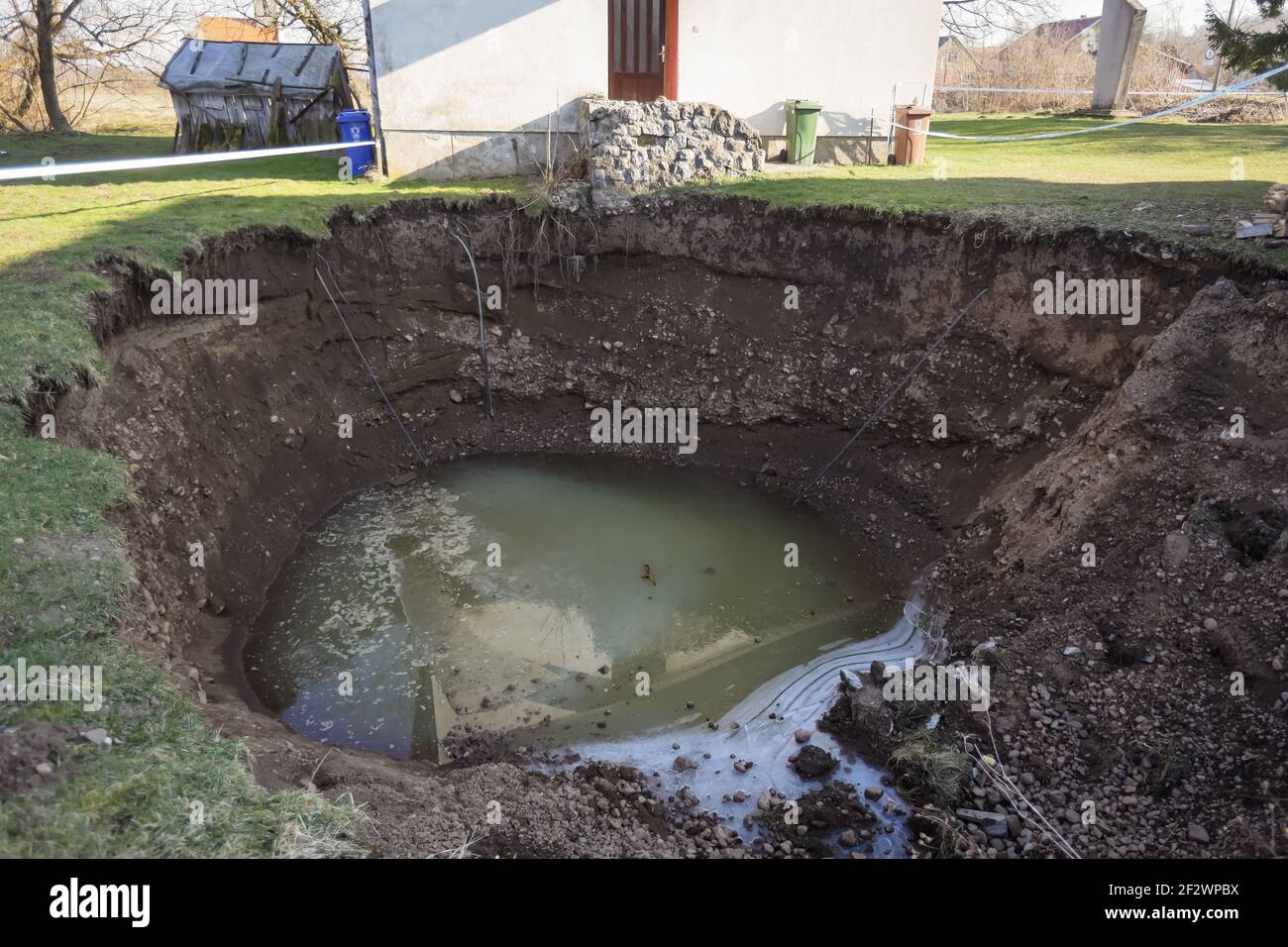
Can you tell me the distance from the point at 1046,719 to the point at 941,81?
28.0 meters

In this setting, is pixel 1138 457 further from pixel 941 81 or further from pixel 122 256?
pixel 941 81

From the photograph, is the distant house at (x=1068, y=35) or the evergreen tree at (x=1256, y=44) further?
the distant house at (x=1068, y=35)

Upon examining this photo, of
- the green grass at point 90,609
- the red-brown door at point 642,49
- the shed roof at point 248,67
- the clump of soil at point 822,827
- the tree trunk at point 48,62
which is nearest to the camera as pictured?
the green grass at point 90,609

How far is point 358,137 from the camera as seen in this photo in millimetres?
12656

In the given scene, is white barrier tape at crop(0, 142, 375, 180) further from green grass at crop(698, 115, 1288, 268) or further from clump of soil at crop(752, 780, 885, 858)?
clump of soil at crop(752, 780, 885, 858)

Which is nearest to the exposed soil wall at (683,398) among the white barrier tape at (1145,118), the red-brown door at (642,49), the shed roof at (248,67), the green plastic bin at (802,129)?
the white barrier tape at (1145,118)

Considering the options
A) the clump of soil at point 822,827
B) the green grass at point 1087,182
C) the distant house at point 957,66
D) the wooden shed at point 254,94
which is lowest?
the clump of soil at point 822,827

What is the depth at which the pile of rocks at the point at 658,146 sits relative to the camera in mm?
11312

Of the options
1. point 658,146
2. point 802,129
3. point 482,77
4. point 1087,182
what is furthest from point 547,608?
point 802,129

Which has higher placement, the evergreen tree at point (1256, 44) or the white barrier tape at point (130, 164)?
the evergreen tree at point (1256, 44)

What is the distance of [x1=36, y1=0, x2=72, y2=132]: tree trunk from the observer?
16.3 m

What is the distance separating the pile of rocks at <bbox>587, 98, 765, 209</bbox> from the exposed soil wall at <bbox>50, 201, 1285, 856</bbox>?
54 centimetres

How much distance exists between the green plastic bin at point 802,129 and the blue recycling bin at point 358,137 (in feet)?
21.4

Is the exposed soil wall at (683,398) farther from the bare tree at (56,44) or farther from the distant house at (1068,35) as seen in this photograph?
the distant house at (1068,35)
